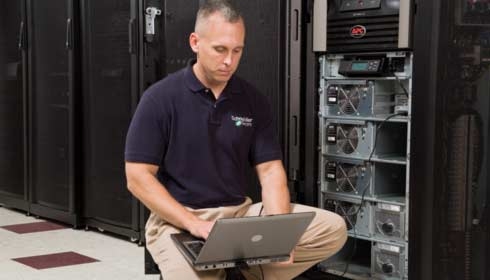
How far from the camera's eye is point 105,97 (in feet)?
14.3

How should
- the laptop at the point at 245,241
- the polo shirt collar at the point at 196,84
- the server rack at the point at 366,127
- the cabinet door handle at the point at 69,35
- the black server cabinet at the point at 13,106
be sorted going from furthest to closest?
the black server cabinet at the point at 13,106 → the cabinet door handle at the point at 69,35 → the server rack at the point at 366,127 → the polo shirt collar at the point at 196,84 → the laptop at the point at 245,241

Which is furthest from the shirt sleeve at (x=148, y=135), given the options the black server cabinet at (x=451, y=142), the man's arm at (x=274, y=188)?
the black server cabinet at (x=451, y=142)

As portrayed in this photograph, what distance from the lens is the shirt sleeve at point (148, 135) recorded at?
2.33 m

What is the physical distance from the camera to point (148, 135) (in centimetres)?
234

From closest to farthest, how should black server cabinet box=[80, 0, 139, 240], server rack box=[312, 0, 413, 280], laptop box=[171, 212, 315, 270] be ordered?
laptop box=[171, 212, 315, 270] → server rack box=[312, 0, 413, 280] → black server cabinet box=[80, 0, 139, 240]

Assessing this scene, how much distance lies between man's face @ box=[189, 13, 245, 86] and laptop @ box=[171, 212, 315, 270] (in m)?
0.54

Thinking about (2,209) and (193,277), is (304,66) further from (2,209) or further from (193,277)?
(2,209)

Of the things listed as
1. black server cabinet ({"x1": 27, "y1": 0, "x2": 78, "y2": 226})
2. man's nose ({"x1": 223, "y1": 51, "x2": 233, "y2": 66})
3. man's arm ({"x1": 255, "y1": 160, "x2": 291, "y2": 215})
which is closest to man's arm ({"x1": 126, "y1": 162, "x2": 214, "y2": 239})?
man's arm ({"x1": 255, "y1": 160, "x2": 291, "y2": 215})

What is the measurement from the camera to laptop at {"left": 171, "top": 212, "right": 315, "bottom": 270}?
2.02 metres

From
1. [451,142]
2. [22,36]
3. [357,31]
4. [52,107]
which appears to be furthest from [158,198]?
[22,36]

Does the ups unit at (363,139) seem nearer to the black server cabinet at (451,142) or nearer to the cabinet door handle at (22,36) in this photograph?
the black server cabinet at (451,142)

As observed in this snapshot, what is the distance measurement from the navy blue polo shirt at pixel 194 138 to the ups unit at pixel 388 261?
789mm

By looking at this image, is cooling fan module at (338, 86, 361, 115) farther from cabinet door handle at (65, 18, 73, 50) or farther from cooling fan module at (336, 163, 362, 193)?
cabinet door handle at (65, 18, 73, 50)

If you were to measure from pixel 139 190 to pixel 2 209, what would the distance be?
351 cm
